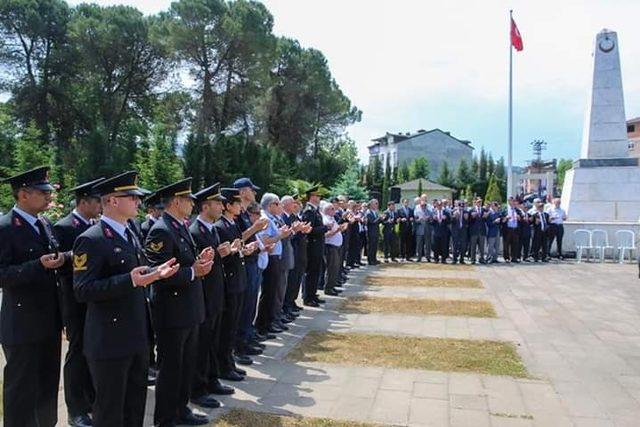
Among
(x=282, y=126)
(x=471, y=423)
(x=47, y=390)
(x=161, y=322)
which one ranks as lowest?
(x=471, y=423)

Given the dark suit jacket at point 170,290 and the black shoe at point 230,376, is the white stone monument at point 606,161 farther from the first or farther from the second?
the dark suit jacket at point 170,290

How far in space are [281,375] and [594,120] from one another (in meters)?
14.8

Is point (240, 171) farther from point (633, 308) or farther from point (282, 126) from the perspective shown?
point (633, 308)

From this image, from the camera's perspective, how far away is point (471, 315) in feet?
26.4

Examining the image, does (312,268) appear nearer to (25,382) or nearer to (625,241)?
(25,382)

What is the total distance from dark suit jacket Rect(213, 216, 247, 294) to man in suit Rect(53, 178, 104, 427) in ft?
3.89

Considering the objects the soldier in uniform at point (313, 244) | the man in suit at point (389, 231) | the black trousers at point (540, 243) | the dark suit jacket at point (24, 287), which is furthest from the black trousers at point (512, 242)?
the dark suit jacket at point (24, 287)

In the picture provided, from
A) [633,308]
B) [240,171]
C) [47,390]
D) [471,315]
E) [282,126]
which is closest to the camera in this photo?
[47,390]

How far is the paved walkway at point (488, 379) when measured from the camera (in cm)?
434

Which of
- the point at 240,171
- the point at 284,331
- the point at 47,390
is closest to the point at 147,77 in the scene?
the point at 240,171

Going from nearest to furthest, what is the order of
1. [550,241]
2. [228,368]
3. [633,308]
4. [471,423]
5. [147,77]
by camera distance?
[471,423] → [228,368] → [633,308] → [550,241] → [147,77]

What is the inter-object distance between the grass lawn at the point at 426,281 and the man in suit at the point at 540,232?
439cm

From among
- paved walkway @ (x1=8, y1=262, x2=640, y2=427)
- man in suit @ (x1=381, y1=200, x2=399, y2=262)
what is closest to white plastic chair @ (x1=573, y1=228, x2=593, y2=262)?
man in suit @ (x1=381, y1=200, x2=399, y2=262)

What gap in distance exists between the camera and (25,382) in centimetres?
345
